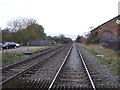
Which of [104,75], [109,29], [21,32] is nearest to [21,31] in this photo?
[21,32]

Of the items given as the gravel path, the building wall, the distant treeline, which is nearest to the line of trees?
the distant treeline

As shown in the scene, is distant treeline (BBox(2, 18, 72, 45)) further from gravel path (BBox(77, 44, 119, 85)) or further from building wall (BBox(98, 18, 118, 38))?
gravel path (BBox(77, 44, 119, 85))

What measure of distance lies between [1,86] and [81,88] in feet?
10.3

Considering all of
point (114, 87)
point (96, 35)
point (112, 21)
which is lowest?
point (114, 87)

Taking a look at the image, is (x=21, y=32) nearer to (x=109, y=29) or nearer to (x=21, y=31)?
(x=21, y=31)

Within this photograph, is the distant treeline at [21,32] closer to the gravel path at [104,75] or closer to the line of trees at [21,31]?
the line of trees at [21,31]

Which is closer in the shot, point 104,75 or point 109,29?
point 104,75

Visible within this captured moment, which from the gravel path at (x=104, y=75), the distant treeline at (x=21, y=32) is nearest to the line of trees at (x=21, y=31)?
the distant treeline at (x=21, y=32)

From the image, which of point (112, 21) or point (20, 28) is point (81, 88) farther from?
point (20, 28)

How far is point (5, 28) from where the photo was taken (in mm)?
55531

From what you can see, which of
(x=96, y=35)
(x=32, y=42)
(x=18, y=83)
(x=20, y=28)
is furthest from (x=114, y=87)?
(x=20, y=28)

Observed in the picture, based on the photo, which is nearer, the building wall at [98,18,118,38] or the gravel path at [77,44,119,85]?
the gravel path at [77,44,119,85]

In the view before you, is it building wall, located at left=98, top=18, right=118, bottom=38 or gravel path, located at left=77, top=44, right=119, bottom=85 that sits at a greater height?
building wall, located at left=98, top=18, right=118, bottom=38

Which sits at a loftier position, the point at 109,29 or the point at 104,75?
the point at 109,29
